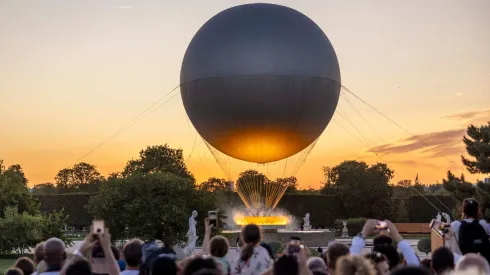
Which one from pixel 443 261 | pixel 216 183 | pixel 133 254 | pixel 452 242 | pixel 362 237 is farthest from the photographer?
pixel 216 183

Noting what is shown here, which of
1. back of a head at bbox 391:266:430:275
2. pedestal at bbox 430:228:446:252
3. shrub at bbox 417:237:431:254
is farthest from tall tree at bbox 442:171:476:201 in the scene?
back of a head at bbox 391:266:430:275

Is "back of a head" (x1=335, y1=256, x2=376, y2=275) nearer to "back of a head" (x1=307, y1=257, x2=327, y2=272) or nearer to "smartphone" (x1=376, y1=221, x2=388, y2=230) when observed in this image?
"back of a head" (x1=307, y1=257, x2=327, y2=272)

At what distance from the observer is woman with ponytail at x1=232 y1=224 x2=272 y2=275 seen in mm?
10250

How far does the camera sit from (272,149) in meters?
34.6

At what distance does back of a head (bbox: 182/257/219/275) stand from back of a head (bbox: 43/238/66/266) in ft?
6.39

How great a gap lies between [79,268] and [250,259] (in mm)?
3241

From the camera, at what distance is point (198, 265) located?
25.0 feet

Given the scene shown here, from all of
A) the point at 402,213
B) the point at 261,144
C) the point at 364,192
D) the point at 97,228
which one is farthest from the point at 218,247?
the point at 364,192

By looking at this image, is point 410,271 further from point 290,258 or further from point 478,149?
point 478,149

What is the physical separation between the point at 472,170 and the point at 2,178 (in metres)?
25.5

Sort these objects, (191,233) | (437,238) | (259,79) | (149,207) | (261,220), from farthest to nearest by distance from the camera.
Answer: (149,207)
(261,220)
(191,233)
(259,79)
(437,238)

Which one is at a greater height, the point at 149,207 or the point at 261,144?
the point at 261,144

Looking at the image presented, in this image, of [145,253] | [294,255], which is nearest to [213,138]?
[145,253]

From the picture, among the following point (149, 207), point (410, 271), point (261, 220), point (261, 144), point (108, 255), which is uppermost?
point (261, 144)
